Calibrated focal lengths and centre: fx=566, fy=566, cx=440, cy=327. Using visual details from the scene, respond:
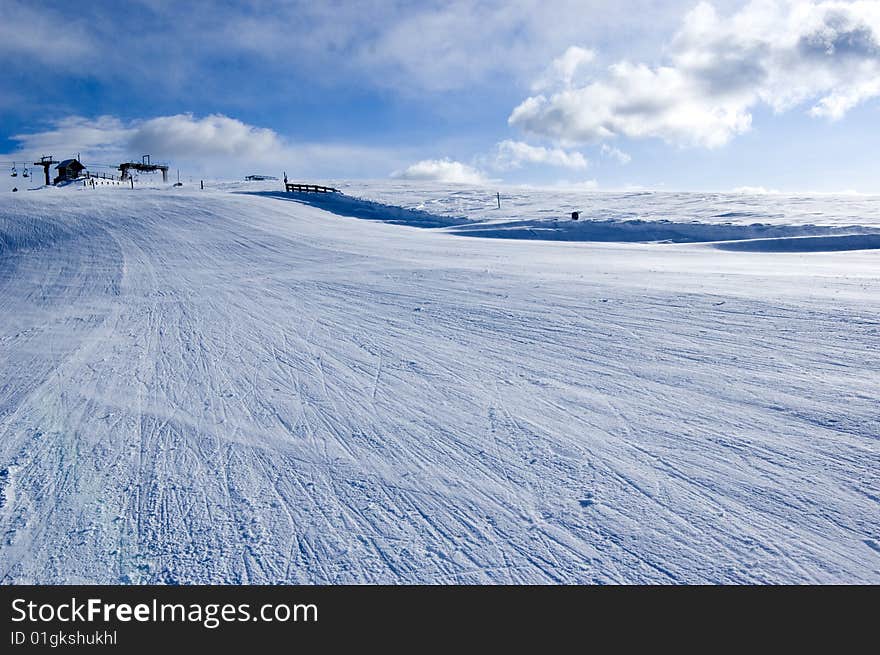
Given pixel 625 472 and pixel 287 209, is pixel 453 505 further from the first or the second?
pixel 287 209

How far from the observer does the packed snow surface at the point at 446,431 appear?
310 centimetres

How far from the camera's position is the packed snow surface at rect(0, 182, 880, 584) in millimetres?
3098

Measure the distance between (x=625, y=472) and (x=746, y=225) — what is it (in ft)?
96.6

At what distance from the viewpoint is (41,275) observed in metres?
12.6

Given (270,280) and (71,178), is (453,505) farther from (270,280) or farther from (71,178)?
(71,178)

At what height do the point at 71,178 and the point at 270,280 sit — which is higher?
the point at 71,178

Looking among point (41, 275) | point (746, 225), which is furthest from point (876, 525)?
point (746, 225)

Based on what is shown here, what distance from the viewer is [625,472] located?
383 cm

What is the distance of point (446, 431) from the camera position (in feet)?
15.0
